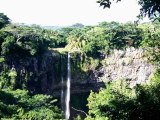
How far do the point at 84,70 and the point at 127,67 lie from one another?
4.36 m

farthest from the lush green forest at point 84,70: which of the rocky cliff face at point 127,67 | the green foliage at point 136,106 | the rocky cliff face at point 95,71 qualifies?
the rocky cliff face at point 127,67

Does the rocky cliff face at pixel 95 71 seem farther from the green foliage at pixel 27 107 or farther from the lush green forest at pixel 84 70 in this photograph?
the green foliage at pixel 27 107

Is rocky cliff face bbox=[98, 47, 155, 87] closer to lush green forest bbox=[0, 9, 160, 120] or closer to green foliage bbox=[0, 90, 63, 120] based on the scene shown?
lush green forest bbox=[0, 9, 160, 120]

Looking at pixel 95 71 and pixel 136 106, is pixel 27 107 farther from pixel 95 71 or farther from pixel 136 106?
pixel 95 71

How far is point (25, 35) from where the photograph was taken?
34125mm

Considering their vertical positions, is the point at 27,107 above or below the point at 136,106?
below

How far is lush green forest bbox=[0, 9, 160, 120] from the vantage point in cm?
793

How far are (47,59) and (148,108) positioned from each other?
2795 cm

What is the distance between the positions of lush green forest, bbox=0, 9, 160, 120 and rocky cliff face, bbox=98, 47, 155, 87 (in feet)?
3.07

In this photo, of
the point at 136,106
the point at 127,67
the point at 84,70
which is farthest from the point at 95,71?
the point at 136,106

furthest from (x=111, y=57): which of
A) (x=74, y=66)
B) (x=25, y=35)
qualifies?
(x=25, y=35)

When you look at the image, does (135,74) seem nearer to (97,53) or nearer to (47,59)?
(97,53)

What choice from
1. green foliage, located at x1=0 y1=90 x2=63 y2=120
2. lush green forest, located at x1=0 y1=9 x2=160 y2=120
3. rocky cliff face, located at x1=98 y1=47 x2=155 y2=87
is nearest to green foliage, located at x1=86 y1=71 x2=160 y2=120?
lush green forest, located at x1=0 y1=9 x2=160 y2=120

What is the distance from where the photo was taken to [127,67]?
37.5 m
